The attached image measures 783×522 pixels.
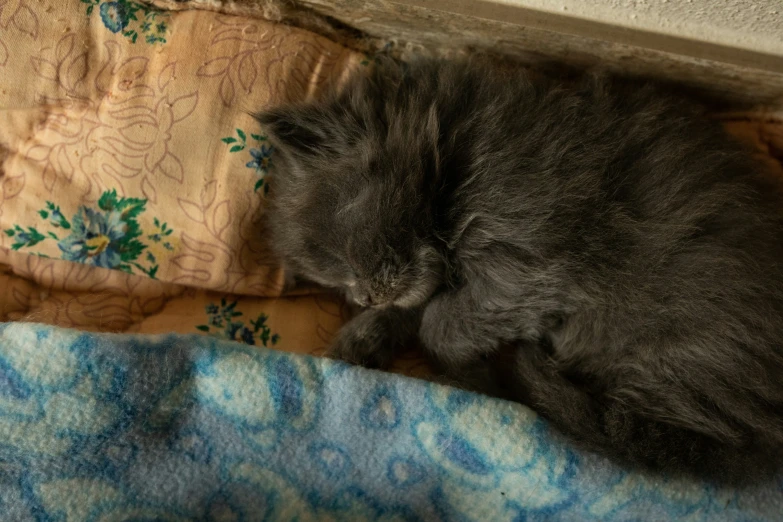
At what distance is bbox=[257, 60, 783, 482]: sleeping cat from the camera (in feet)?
4.13

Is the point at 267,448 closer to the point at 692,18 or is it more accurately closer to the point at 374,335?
the point at 374,335

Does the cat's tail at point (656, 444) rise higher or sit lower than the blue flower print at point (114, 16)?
lower

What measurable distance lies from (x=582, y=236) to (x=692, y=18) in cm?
57

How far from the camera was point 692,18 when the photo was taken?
1331 mm

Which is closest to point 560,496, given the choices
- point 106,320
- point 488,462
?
point 488,462

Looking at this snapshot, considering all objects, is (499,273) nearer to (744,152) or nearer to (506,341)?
(506,341)

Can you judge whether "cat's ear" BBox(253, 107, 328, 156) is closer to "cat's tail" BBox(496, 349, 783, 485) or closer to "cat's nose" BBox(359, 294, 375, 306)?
"cat's nose" BBox(359, 294, 375, 306)

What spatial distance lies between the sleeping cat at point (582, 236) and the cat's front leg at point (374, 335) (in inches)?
4.1

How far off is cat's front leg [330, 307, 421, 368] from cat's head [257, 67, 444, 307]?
0.28 feet

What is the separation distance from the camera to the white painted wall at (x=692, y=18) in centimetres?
128

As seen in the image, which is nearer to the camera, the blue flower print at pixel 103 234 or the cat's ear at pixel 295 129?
the cat's ear at pixel 295 129

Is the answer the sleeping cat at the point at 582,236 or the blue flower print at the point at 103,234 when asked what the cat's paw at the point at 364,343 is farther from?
the blue flower print at the point at 103,234

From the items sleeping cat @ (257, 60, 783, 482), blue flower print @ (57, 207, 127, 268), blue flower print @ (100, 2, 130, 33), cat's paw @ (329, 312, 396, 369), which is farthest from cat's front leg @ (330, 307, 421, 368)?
blue flower print @ (100, 2, 130, 33)

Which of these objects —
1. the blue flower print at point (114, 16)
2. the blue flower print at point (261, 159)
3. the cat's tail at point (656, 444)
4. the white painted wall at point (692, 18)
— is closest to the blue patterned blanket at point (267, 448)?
the cat's tail at point (656, 444)
